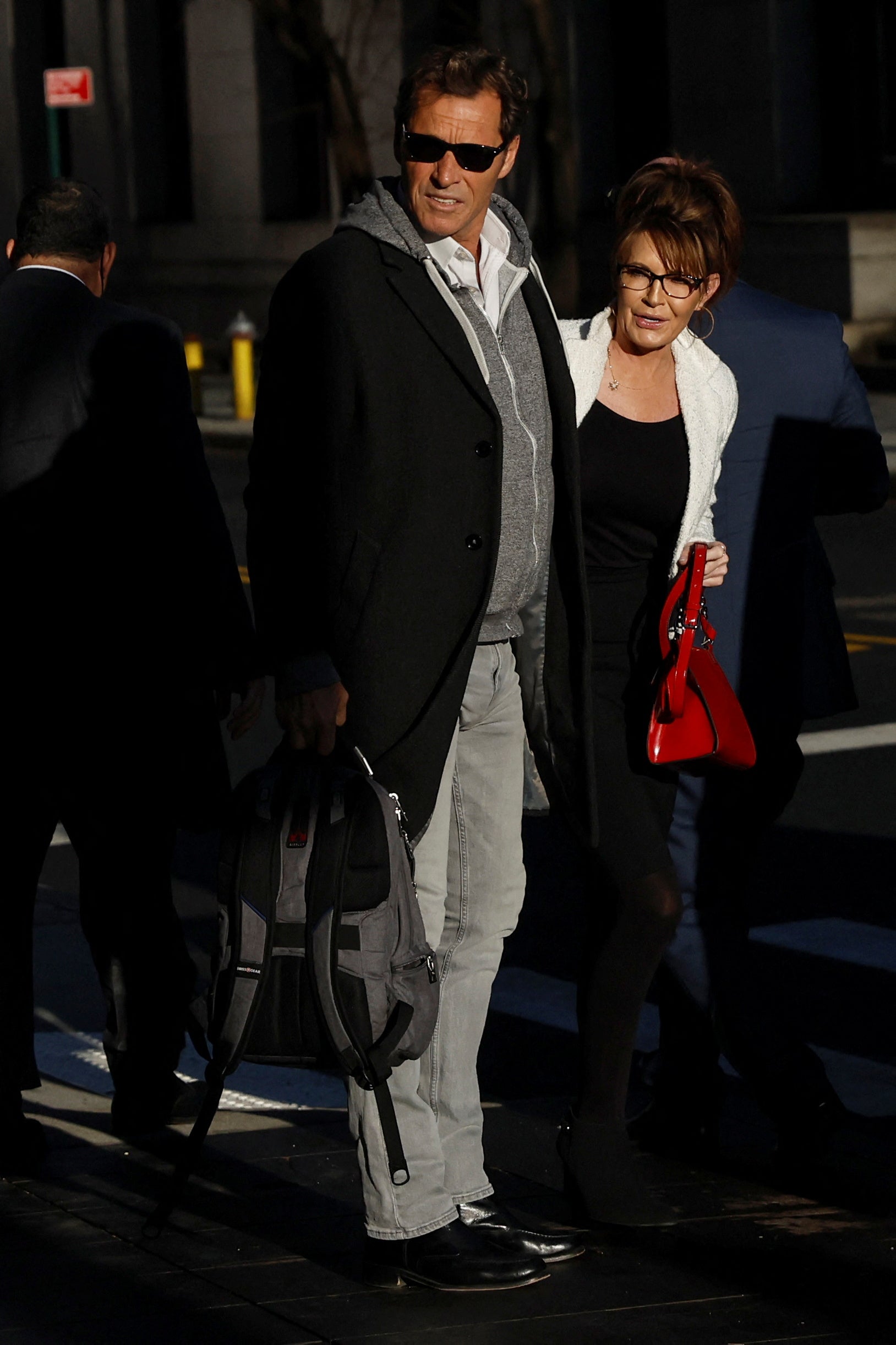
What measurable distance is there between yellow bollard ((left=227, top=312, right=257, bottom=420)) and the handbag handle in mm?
19886

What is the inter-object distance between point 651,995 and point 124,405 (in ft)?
7.95

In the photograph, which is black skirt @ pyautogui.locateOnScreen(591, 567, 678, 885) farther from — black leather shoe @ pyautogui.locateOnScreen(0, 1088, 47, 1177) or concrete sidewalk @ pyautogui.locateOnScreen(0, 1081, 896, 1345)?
black leather shoe @ pyautogui.locateOnScreen(0, 1088, 47, 1177)

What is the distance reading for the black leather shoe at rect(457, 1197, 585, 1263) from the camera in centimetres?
407

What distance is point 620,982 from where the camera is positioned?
174 inches

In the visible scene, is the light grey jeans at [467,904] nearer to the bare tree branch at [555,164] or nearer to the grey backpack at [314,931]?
the grey backpack at [314,931]

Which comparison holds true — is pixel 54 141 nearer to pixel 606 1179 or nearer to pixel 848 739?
pixel 848 739

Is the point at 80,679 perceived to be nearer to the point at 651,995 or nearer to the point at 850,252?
the point at 651,995

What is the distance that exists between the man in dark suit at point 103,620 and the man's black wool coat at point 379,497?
0.88m

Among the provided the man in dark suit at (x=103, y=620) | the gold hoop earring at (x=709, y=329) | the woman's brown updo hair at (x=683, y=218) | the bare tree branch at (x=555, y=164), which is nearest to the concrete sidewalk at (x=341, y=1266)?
the man in dark suit at (x=103, y=620)

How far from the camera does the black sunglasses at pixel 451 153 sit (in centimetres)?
393

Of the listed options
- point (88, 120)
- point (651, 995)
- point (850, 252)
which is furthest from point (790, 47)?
point (651, 995)

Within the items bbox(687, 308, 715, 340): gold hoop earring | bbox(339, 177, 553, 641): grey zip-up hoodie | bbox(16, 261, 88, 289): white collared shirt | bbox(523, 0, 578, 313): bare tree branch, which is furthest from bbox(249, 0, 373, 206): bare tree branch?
bbox(339, 177, 553, 641): grey zip-up hoodie

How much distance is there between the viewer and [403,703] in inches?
156

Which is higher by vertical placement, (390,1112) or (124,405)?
(124,405)
